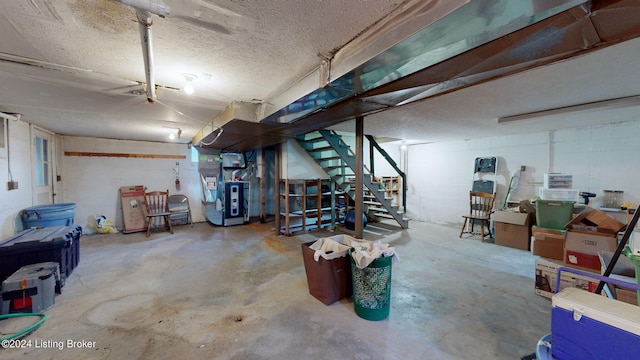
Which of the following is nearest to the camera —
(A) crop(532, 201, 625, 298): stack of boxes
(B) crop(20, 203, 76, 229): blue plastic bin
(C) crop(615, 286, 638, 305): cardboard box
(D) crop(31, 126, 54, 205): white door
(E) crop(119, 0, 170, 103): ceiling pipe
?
(E) crop(119, 0, 170, 103): ceiling pipe

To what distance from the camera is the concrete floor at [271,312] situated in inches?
68.9

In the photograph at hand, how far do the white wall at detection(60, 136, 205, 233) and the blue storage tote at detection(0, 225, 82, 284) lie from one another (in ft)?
8.53

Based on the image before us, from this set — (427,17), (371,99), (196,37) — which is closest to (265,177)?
(371,99)

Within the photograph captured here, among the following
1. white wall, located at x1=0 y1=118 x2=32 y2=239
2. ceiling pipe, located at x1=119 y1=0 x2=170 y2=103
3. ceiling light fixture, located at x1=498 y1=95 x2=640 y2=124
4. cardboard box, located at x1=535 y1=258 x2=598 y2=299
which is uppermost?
ceiling light fixture, located at x1=498 y1=95 x2=640 y2=124

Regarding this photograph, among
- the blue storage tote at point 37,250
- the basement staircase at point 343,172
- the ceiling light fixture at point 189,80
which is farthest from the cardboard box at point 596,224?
the blue storage tote at point 37,250

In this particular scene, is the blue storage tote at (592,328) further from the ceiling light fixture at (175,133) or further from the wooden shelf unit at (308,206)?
the ceiling light fixture at (175,133)

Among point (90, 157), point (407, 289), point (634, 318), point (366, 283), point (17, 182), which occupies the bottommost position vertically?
point (407, 289)

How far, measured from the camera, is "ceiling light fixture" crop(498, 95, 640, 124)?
2.66m

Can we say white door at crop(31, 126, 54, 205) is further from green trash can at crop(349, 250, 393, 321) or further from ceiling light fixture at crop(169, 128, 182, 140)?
green trash can at crop(349, 250, 393, 321)

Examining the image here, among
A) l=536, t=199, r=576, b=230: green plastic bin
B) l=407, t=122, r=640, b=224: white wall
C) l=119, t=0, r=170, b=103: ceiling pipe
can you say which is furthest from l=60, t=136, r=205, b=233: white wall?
l=536, t=199, r=576, b=230: green plastic bin

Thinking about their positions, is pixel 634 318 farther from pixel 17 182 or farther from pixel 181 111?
pixel 17 182

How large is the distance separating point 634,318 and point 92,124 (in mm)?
5949

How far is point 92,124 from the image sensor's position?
154 inches

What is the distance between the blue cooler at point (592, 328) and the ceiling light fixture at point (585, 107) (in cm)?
308
